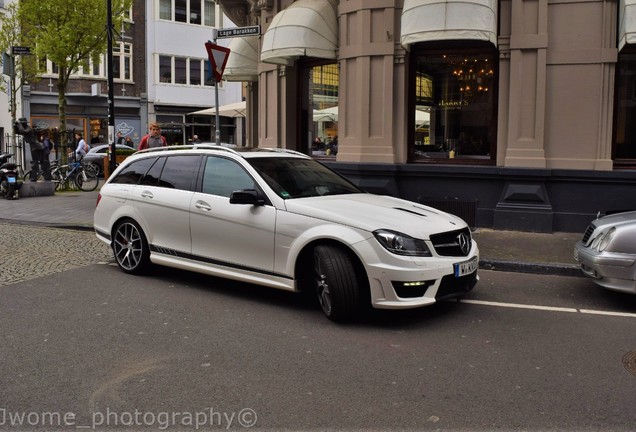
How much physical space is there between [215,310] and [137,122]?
3300cm

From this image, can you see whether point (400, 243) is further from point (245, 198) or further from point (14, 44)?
point (14, 44)

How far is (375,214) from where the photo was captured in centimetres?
568

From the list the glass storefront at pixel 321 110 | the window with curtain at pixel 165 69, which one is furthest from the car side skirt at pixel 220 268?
the window with curtain at pixel 165 69

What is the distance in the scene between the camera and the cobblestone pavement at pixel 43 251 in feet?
25.4

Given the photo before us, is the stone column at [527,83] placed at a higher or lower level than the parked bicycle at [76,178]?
higher

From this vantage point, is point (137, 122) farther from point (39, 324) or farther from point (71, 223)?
point (39, 324)

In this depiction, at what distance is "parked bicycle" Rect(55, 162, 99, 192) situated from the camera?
61.0 feet

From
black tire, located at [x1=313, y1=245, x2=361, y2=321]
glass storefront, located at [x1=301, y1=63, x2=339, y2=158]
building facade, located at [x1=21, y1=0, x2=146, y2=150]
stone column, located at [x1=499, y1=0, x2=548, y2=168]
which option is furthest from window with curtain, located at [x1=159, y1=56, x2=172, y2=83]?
black tire, located at [x1=313, y1=245, x2=361, y2=321]

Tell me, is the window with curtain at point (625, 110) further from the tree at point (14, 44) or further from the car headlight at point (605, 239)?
the tree at point (14, 44)

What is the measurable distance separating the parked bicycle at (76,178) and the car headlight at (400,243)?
1549cm

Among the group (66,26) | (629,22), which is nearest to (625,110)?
(629,22)

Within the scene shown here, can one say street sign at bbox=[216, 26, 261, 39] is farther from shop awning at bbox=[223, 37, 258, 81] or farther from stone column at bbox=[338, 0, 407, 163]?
shop awning at bbox=[223, 37, 258, 81]

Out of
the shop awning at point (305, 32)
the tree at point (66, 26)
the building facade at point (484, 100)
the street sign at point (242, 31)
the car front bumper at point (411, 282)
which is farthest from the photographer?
the tree at point (66, 26)

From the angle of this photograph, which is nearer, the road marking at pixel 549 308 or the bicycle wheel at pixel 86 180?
the road marking at pixel 549 308
